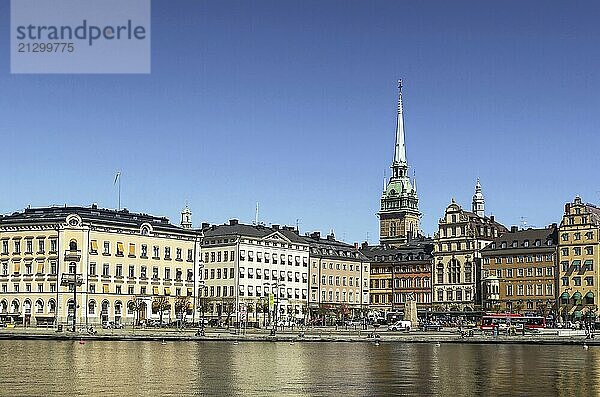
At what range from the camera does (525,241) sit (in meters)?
182

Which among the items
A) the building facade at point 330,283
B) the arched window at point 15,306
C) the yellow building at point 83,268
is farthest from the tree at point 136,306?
the building facade at point 330,283

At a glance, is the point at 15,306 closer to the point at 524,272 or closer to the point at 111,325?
the point at 111,325

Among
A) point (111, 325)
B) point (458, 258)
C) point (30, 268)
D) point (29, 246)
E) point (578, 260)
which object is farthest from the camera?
point (458, 258)

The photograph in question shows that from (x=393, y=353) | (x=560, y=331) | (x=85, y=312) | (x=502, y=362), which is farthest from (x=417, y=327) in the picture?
(x=502, y=362)

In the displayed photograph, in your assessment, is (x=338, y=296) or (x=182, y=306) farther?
(x=338, y=296)

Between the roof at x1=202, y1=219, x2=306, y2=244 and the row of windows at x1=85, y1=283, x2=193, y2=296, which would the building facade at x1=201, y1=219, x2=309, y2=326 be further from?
the row of windows at x1=85, y1=283, x2=193, y2=296

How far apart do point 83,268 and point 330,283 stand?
59.8 metres

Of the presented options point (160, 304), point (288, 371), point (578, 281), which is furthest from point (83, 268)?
point (288, 371)

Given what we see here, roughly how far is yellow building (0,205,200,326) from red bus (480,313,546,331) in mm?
43458

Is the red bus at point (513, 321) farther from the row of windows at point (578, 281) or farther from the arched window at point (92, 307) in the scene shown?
the arched window at point (92, 307)

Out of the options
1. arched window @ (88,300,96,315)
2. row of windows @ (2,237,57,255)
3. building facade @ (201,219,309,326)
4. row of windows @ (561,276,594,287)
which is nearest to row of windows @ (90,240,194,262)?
row of windows @ (2,237,57,255)

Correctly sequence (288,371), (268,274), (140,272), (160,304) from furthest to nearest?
(268,274) → (140,272) → (160,304) → (288,371)

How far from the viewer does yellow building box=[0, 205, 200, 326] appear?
144 m

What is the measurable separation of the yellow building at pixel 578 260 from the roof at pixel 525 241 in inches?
176
